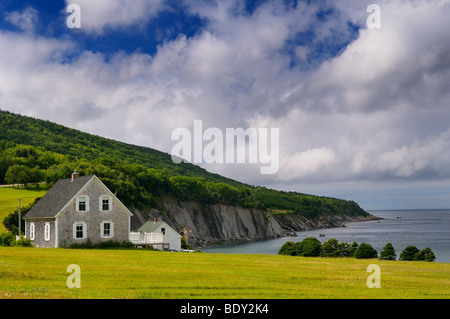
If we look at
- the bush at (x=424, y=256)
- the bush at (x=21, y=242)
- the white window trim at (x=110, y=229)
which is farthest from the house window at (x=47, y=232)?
the bush at (x=424, y=256)

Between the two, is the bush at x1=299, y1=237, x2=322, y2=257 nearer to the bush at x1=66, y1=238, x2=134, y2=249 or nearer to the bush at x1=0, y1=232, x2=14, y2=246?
the bush at x1=66, y1=238, x2=134, y2=249

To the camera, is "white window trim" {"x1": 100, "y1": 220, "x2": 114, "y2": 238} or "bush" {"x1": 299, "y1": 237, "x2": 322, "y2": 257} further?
"bush" {"x1": 299, "y1": 237, "x2": 322, "y2": 257}

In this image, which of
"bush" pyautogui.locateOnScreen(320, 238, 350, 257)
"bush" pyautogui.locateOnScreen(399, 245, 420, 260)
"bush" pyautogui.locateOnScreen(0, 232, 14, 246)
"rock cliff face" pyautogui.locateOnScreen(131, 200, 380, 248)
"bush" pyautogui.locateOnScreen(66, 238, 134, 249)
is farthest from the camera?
"rock cliff face" pyautogui.locateOnScreen(131, 200, 380, 248)

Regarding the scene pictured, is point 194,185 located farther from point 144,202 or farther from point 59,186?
point 59,186

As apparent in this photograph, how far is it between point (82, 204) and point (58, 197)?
10.4ft

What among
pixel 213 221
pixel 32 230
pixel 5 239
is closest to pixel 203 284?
pixel 5 239

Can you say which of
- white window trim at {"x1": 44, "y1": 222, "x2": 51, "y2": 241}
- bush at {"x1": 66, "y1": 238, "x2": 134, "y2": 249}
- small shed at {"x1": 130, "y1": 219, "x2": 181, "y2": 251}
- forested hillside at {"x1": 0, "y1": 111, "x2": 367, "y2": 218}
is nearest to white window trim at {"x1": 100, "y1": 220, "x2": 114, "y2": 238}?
bush at {"x1": 66, "y1": 238, "x2": 134, "y2": 249}

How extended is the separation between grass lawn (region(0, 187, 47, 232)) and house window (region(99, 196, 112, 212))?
17346mm

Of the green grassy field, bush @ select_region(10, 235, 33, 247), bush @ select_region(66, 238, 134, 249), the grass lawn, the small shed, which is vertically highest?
the grass lawn

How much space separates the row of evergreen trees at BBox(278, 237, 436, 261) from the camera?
2367 inches

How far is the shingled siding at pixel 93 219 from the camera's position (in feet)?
135
